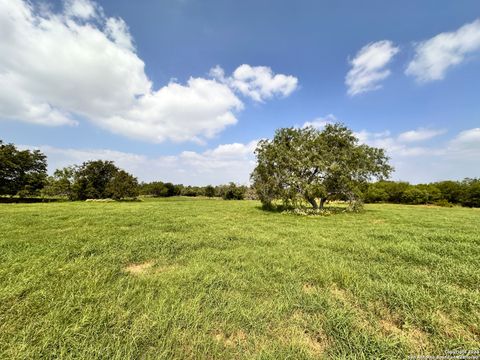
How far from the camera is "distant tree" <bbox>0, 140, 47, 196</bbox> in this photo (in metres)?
42.1

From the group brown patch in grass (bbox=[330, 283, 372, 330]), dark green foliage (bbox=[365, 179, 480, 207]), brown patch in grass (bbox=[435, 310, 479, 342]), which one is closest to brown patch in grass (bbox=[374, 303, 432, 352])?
brown patch in grass (bbox=[330, 283, 372, 330])

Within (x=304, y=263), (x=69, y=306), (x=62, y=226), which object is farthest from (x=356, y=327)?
(x=62, y=226)

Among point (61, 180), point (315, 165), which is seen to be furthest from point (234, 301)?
point (61, 180)

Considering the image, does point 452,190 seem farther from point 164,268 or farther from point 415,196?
point 164,268

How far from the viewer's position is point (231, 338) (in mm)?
2932

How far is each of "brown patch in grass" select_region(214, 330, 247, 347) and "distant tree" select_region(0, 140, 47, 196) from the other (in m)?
59.1

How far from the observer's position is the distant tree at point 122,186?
49884 mm

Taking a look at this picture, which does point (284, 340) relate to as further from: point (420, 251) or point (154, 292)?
point (420, 251)

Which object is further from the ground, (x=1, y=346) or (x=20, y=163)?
(x=20, y=163)

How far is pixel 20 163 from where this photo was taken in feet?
148

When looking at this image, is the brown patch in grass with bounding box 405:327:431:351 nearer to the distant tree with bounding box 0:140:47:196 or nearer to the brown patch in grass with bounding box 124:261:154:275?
the brown patch in grass with bounding box 124:261:154:275

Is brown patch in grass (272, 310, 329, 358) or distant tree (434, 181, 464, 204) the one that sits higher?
distant tree (434, 181, 464, 204)

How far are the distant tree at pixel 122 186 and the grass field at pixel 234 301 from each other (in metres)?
47.5

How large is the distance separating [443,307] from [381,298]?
0.87 m
